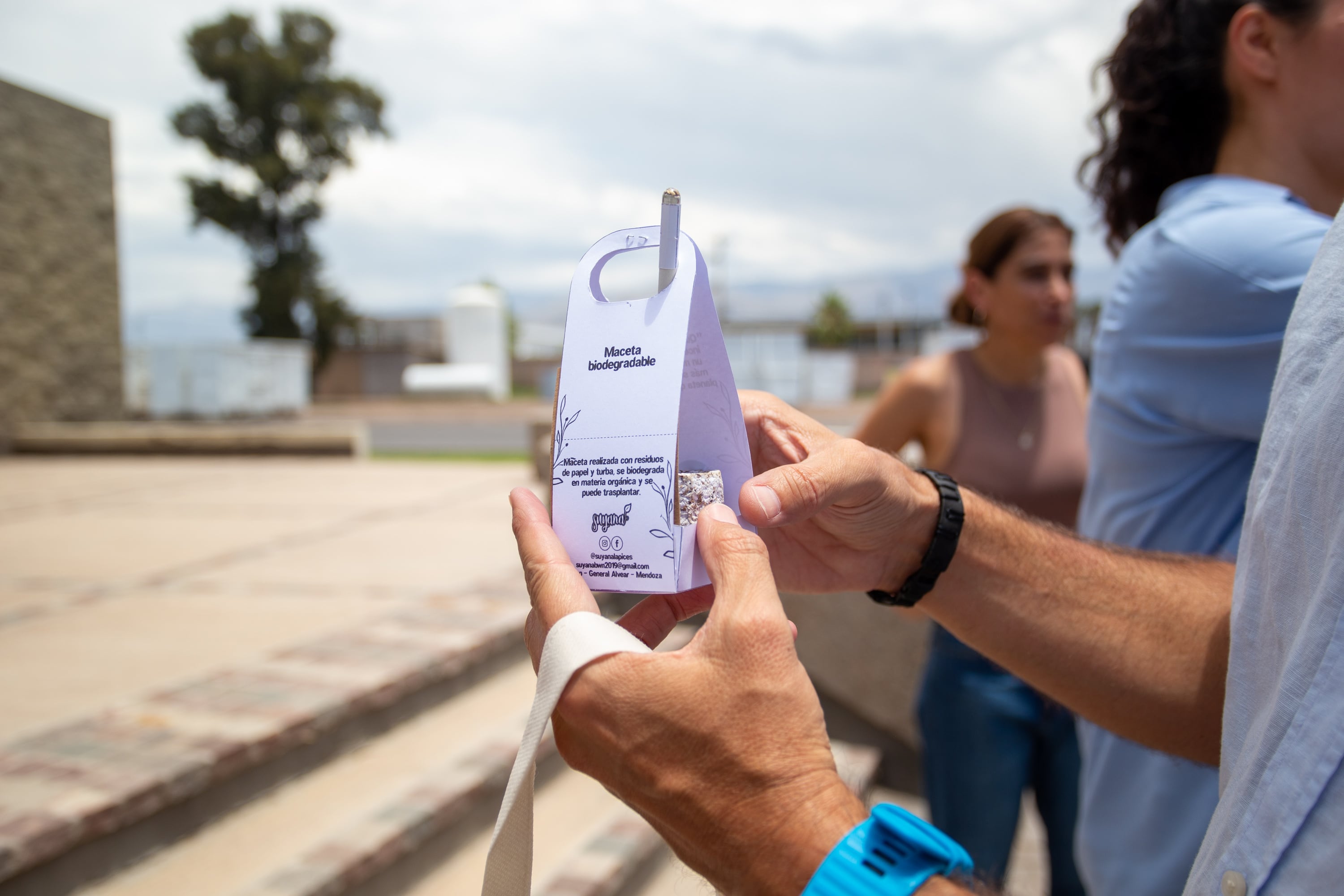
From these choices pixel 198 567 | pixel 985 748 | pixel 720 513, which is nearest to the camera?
pixel 720 513

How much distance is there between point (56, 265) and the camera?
36.5 ft

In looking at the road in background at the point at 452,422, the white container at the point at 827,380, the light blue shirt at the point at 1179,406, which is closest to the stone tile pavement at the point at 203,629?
the light blue shirt at the point at 1179,406

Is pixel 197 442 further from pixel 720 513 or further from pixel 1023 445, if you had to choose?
pixel 720 513

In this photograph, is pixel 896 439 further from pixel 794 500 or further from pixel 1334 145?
pixel 794 500

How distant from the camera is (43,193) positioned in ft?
36.1

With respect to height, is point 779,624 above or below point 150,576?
above

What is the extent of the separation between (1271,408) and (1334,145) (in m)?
0.82

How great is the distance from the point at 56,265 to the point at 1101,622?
13064 mm

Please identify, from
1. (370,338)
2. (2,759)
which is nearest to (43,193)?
(2,759)

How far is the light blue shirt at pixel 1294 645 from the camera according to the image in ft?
2.09

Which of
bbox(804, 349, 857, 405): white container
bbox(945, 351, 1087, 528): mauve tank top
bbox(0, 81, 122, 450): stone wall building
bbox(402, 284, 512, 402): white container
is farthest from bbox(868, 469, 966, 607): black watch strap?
bbox(804, 349, 857, 405): white container

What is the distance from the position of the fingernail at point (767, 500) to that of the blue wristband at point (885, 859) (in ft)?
0.99

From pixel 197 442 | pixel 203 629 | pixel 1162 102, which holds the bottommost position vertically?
pixel 203 629

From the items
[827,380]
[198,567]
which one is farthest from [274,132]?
[198,567]
